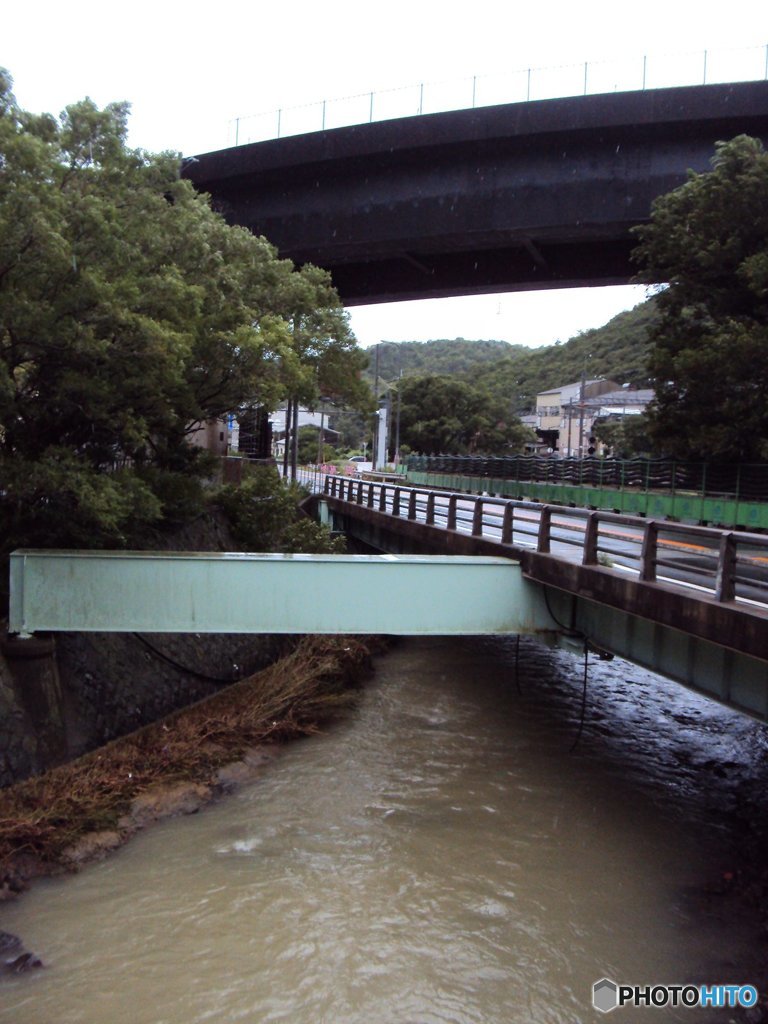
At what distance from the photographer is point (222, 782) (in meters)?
13.1

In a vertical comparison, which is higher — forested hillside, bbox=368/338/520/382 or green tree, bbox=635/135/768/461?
forested hillside, bbox=368/338/520/382

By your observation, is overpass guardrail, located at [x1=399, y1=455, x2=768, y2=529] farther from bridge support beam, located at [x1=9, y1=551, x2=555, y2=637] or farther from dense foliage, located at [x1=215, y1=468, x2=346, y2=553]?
bridge support beam, located at [x1=9, y1=551, x2=555, y2=637]

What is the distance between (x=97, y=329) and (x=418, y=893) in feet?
28.9

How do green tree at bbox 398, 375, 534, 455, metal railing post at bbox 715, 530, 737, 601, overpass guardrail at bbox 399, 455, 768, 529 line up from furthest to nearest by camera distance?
green tree at bbox 398, 375, 534, 455
overpass guardrail at bbox 399, 455, 768, 529
metal railing post at bbox 715, 530, 737, 601

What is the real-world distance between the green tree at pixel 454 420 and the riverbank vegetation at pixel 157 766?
203ft

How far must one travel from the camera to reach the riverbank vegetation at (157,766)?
10.5 m

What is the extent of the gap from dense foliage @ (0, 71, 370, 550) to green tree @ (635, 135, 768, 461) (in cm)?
1416

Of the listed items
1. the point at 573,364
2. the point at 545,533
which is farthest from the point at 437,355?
the point at 545,533

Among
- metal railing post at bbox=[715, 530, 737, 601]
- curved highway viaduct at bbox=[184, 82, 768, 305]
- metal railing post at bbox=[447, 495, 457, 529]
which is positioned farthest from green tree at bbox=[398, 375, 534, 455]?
metal railing post at bbox=[715, 530, 737, 601]

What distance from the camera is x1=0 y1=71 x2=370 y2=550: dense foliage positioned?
1155cm

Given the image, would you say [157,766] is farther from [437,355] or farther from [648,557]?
[437,355]

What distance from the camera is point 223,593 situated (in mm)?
12094

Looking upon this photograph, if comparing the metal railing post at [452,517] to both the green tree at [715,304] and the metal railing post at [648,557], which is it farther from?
the green tree at [715,304]

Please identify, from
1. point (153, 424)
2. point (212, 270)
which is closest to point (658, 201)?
point (212, 270)
